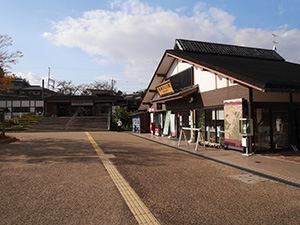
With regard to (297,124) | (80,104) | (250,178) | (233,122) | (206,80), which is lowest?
(250,178)

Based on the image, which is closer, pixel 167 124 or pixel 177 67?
pixel 177 67

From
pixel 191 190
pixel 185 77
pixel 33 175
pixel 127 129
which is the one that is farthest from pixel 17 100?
pixel 191 190

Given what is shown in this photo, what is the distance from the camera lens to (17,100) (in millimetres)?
40062

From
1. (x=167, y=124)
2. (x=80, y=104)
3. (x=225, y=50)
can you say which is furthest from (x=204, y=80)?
(x=80, y=104)

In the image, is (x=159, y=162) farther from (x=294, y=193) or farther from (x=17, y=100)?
(x=17, y=100)

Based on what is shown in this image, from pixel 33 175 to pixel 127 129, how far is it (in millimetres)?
19609

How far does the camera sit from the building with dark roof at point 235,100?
311 inches

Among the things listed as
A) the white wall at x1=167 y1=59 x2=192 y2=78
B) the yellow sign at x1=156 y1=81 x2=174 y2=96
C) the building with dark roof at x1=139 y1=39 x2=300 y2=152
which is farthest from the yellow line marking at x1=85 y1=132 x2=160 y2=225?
the white wall at x1=167 y1=59 x2=192 y2=78

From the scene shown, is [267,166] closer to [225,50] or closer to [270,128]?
[270,128]

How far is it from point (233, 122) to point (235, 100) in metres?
0.95

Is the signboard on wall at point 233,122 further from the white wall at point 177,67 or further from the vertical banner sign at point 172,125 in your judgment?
the vertical banner sign at point 172,125

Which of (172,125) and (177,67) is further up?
(177,67)

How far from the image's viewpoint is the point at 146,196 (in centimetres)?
385

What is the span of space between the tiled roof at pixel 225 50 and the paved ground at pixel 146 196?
33.8 feet
